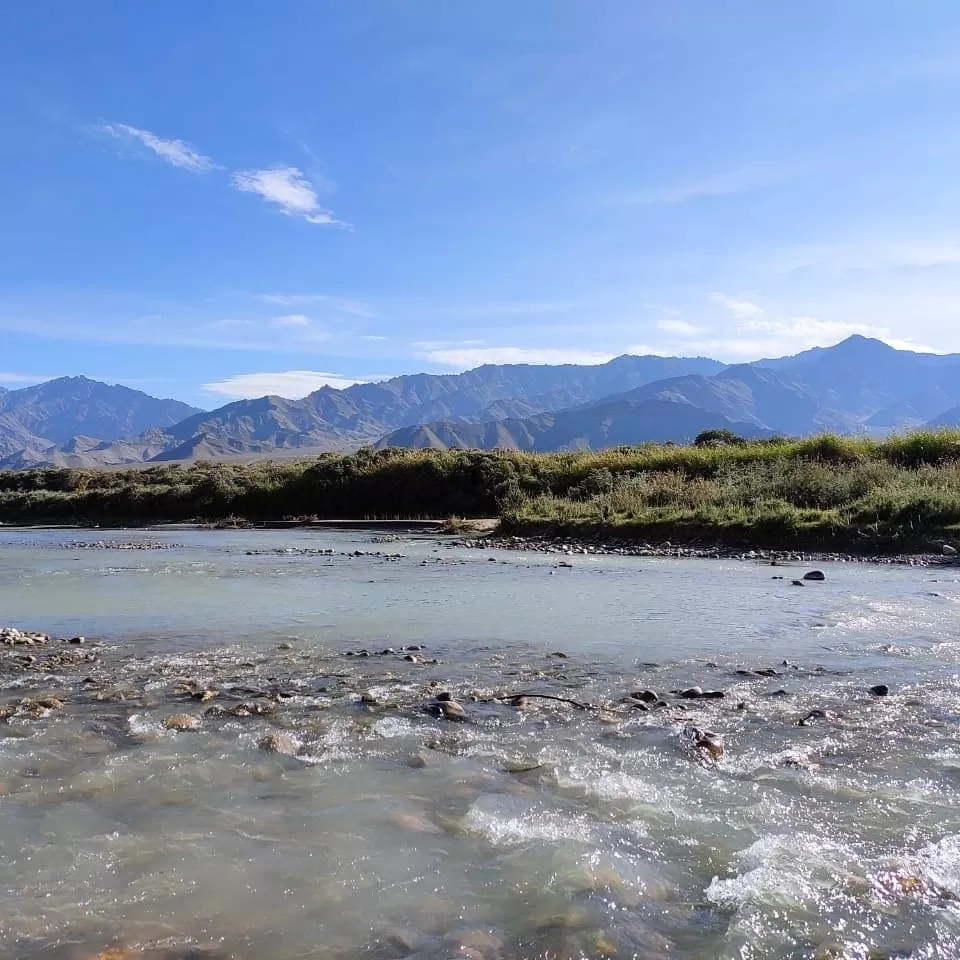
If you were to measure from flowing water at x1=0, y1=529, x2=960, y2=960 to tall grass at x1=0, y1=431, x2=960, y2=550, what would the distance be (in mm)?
9947

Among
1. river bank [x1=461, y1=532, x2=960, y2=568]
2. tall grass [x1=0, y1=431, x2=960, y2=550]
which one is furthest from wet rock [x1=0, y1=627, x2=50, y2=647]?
tall grass [x1=0, y1=431, x2=960, y2=550]

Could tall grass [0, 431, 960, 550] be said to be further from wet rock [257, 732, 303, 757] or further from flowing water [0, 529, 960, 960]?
wet rock [257, 732, 303, 757]

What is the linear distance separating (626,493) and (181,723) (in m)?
22.5

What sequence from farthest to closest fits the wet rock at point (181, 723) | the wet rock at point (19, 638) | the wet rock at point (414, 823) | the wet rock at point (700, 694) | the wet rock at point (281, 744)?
the wet rock at point (19, 638) → the wet rock at point (700, 694) → the wet rock at point (181, 723) → the wet rock at point (281, 744) → the wet rock at point (414, 823)

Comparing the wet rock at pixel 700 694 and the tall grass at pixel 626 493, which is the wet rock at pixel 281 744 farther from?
the tall grass at pixel 626 493

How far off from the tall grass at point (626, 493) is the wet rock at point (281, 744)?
16.7m

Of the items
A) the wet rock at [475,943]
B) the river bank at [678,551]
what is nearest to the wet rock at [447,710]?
the wet rock at [475,943]

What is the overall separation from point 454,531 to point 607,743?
2375 centimetres

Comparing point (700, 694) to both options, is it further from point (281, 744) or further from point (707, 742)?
point (281, 744)

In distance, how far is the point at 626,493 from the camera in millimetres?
27062

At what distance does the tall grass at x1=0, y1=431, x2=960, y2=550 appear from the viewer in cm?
1972

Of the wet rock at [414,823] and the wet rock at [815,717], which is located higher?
the wet rock at [815,717]

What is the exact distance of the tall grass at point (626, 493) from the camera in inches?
776

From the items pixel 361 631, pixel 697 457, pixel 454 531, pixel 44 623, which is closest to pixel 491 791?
pixel 361 631
